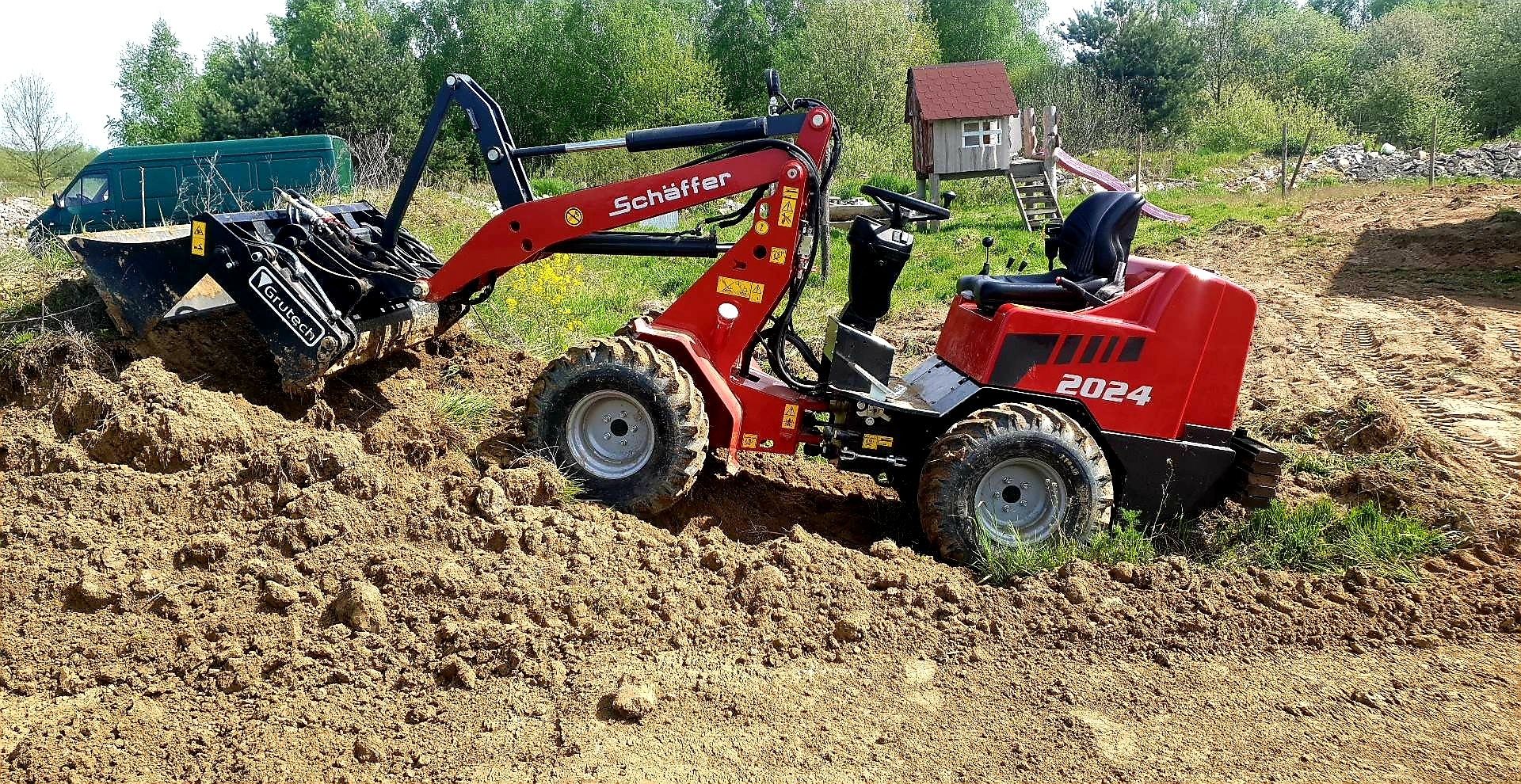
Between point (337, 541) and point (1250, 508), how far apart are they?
462 centimetres

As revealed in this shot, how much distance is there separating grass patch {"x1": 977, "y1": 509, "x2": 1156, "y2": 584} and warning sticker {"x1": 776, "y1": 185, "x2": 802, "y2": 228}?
1970 millimetres

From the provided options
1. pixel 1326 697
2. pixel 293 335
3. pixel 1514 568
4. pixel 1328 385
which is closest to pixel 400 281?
pixel 293 335

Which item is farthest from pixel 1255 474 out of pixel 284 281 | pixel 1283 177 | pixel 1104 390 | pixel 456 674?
pixel 1283 177

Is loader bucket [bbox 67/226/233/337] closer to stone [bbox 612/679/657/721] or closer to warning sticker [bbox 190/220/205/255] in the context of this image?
warning sticker [bbox 190/220/205/255]

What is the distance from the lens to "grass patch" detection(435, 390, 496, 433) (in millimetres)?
6484

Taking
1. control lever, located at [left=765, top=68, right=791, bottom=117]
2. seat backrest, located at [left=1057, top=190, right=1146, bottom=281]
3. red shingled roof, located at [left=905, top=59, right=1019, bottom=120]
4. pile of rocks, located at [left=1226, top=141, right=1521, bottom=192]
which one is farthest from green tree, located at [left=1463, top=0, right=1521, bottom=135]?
control lever, located at [left=765, top=68, right=791, bottom=117]

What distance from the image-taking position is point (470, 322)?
8867 mm

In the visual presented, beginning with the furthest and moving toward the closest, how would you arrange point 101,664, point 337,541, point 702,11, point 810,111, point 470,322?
1. point 702,11
2. point 470,322
3. point 810,111
4. point 337,541
5. point 101,664

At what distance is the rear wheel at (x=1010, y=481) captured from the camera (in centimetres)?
528

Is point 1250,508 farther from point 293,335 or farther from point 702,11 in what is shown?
point 702,11

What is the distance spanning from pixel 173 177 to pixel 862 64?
26635 millimetres

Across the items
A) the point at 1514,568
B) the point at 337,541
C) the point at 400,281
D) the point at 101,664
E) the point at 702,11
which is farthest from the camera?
the point at 702,11

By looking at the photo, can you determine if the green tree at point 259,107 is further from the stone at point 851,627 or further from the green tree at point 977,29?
the stone at point 851,627

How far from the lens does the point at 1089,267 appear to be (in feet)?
18.5
